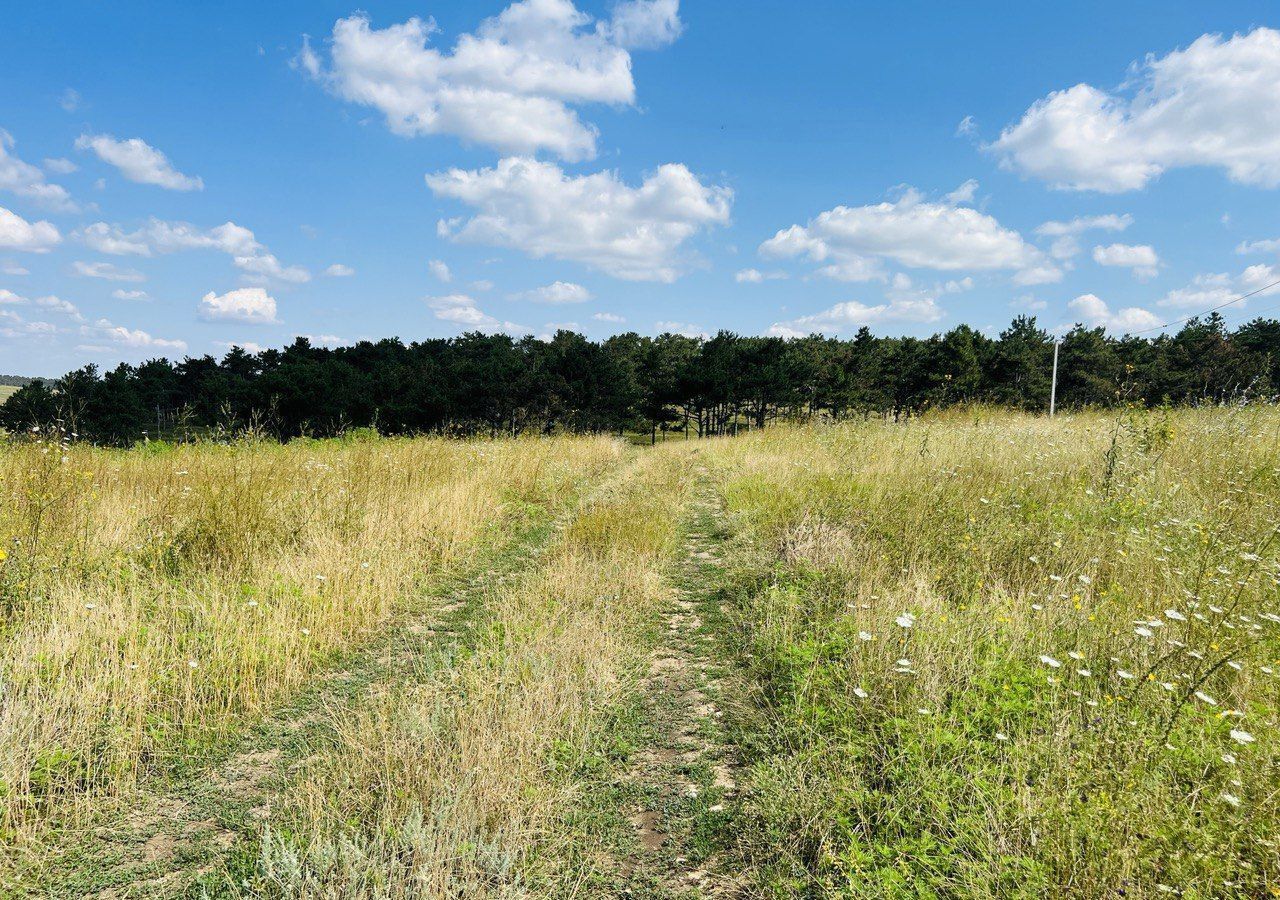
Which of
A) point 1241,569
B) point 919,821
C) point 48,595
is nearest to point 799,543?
point 1241,569

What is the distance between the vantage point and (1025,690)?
122 inches

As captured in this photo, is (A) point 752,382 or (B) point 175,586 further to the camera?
(A) point 752,382

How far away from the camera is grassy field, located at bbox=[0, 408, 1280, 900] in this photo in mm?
2293

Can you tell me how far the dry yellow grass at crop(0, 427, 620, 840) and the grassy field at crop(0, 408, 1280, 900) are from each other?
0.11ft

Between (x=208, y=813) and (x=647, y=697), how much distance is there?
2.50m

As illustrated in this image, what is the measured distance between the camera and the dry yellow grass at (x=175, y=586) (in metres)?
3.10

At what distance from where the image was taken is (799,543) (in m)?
6.48

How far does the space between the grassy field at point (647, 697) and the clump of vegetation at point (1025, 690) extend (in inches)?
0.9

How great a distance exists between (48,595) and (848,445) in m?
12.0

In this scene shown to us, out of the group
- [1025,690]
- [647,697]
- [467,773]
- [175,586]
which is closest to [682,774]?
[647,697]

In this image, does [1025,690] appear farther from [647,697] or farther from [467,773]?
[467,773]

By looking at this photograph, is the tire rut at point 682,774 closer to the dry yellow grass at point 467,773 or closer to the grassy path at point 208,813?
the dry yellow grass at point 467,773

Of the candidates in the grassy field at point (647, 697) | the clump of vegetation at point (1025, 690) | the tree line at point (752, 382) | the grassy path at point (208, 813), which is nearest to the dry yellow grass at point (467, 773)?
the grassy field at point (647, 697)

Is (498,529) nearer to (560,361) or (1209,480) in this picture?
(1209,480)
